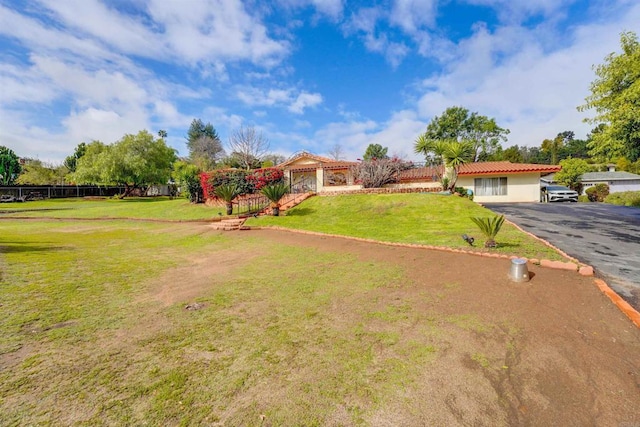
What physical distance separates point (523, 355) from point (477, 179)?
24.4 metres

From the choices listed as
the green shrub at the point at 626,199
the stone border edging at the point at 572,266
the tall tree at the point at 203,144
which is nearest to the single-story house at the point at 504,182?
the green shrub at the point at 626,199

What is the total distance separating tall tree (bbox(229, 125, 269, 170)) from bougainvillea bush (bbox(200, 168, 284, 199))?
19.5 m

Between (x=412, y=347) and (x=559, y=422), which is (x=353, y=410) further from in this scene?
(x=559, y=422)

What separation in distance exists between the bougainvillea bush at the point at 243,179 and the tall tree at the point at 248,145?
19.5 meters

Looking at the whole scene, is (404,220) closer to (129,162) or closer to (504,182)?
(504,182)

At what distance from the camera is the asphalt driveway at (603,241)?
517 cm

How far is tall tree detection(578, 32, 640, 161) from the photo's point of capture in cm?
1183

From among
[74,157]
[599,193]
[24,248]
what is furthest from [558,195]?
[74,157]

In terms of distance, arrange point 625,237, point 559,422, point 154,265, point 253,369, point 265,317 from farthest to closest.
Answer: point 625,237
point 154,265
point 265,317
point 253,369
point 559,422

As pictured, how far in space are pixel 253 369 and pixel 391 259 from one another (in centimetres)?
489

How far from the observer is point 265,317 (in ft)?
12.9

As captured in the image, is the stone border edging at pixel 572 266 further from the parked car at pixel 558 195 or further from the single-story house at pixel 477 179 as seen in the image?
the parked car at pixel 558 195

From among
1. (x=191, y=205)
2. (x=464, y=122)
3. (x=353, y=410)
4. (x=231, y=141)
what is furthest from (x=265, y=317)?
(x=464, y=122)

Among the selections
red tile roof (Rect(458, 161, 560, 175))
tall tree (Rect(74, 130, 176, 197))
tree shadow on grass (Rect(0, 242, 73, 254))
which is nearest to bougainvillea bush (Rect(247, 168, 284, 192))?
tree shadow on grass (Rect(0, 242, 73, 254))
